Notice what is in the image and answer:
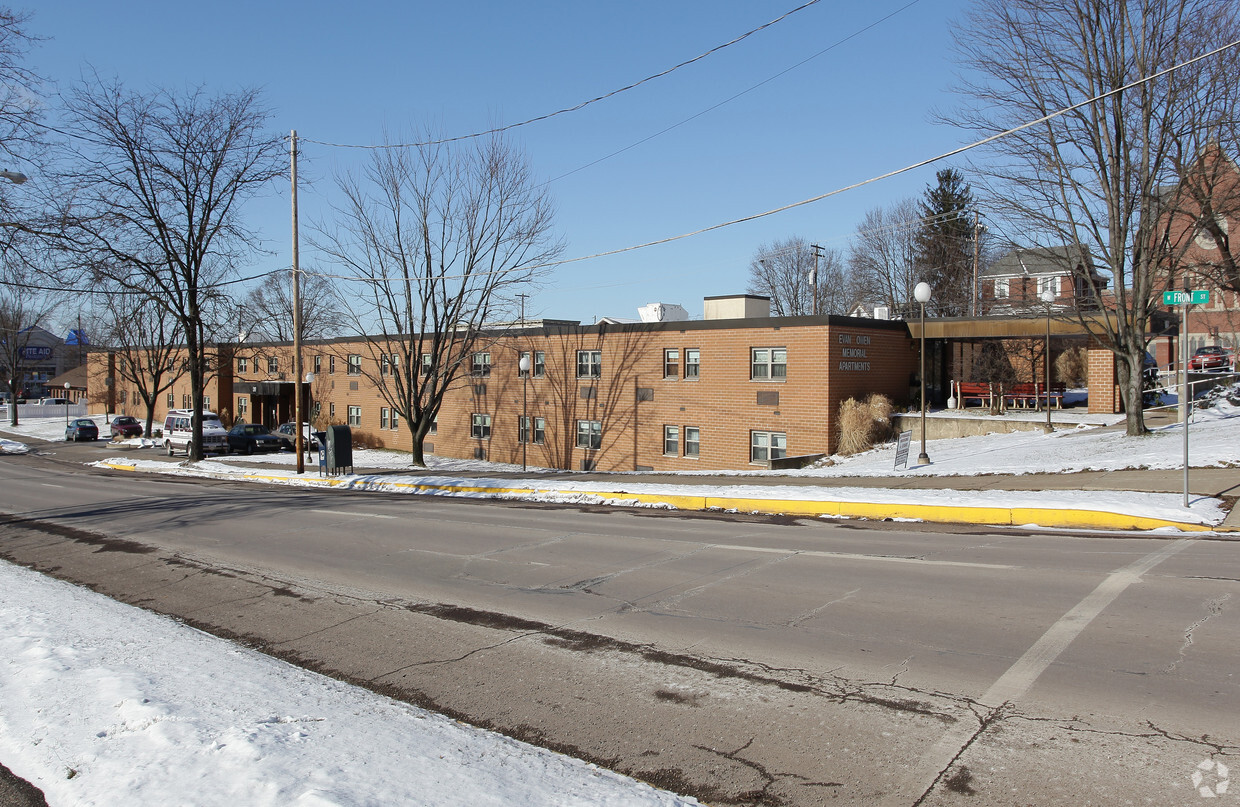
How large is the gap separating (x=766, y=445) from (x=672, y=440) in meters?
4.27

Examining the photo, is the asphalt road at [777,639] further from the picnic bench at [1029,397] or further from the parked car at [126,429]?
the parked car at [126,429]

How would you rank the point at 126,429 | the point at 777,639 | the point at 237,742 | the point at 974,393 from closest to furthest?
1. the point at 237,742
2. the point at 777,639
3. the point at 974,393
4. the point at 126,429

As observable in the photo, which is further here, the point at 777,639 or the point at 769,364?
the point at 769,364

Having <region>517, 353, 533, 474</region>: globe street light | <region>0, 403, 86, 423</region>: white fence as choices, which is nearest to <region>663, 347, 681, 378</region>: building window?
<region>517, 353, 533, 474</region>: globe street light

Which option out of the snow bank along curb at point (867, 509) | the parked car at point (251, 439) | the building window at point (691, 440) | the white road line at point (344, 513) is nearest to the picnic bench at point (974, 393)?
the building window at point (691, 440)

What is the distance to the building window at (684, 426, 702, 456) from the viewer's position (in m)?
29.9

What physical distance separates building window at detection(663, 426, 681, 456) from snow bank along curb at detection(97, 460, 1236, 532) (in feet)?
35.1

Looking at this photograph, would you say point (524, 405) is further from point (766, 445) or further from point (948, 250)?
point (948, 250)

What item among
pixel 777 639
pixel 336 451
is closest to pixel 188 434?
pixel 336 451

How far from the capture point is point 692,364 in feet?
98.7

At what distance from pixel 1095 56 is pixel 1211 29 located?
7.01 feet

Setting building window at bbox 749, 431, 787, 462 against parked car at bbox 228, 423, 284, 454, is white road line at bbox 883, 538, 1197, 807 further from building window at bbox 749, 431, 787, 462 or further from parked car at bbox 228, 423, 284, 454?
parked car at bbox 228, 423, 284, 454


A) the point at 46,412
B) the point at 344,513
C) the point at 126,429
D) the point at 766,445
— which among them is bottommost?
the point at 344,513

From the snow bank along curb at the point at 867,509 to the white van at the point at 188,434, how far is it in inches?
997
